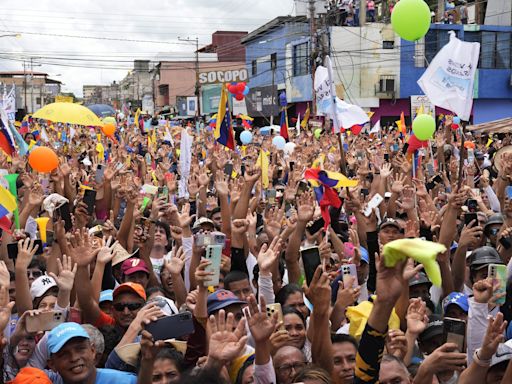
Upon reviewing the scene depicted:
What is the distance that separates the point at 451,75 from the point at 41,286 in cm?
543

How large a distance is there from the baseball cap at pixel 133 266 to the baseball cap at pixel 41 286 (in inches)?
26.3

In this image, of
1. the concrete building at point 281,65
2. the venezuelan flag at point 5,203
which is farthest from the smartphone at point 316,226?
the concrete building at point 281,65

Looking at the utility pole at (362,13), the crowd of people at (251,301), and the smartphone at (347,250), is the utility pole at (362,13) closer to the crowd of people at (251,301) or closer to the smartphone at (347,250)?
the crowd of people at (251,301)

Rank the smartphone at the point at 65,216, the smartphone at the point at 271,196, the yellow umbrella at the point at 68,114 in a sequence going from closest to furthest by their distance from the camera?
the smartphone at the point at 65,216 → the smartphone at the point at 271,196 → the yellow umbrella at the point at 68,114

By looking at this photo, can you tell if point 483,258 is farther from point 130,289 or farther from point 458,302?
point 130,289

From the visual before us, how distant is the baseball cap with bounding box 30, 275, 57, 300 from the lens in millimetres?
4832

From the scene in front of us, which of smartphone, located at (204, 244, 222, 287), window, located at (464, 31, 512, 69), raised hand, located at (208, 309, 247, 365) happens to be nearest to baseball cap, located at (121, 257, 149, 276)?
smartphone, located at (204, 244, 222, 287)

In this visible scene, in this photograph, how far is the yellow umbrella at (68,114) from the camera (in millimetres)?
10273

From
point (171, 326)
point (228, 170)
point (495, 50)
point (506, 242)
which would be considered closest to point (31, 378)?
point (171, 326)

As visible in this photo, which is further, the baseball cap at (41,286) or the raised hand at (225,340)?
the baseball cap at (41,286)

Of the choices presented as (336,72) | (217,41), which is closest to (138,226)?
(336,72)

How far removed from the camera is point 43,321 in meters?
3.94

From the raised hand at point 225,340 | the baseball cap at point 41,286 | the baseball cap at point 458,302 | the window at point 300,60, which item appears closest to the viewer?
the raised hand at point 225,340

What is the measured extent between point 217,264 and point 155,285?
1.77 metres
